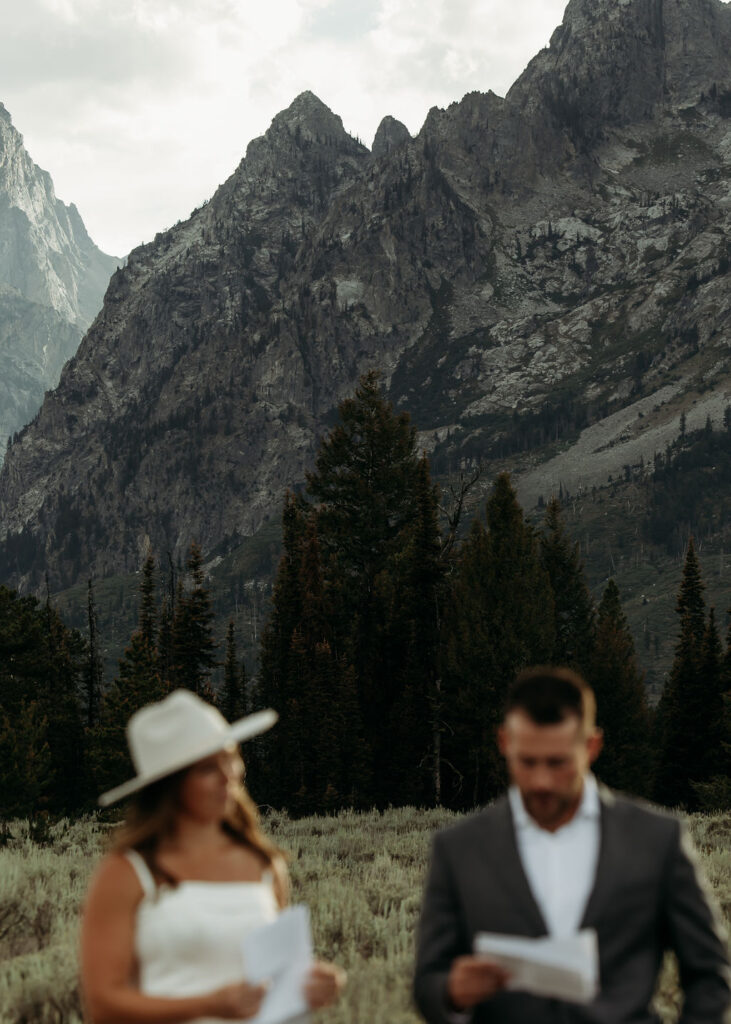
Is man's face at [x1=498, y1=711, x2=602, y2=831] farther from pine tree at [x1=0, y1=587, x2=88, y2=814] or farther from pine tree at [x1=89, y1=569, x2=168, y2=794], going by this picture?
pine tree at [x1=0, y1=587, x2=88, y2=814]

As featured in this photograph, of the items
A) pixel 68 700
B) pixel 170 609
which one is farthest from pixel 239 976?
pixel 170 609

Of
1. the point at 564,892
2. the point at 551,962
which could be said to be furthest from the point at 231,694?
the point at 551,962

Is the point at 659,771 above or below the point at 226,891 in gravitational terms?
below

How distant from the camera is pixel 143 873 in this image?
369 centimetres

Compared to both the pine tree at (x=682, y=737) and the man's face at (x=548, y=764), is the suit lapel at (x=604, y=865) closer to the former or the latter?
the man's face at (x=548, y=764)

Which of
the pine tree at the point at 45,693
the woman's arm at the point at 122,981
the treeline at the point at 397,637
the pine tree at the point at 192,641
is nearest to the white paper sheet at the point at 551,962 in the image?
the woman's arm at the point at 122,981

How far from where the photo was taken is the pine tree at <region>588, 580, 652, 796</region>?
5297 centimetres

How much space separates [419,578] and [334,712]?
23.5 feet

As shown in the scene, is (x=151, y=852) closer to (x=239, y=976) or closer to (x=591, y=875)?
(x=239, y=976)

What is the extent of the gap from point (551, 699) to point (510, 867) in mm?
690

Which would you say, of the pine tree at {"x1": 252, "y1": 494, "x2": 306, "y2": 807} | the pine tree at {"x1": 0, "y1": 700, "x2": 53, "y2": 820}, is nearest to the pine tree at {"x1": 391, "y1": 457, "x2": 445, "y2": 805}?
the pine tree at {"x1": 252, "y1": 494, "x2": 306, "y2": 807}

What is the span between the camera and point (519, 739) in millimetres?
3818

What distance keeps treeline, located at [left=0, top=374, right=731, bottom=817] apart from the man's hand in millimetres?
30970

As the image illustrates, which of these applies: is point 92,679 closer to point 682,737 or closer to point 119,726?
point 119,726
